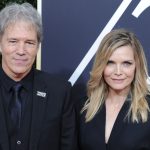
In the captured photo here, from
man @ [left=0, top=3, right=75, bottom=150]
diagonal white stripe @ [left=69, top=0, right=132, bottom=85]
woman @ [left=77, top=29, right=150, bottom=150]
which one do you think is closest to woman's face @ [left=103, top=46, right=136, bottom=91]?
woman @ [left=77, top=29, right=150, bottom=150]

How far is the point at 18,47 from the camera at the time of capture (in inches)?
100

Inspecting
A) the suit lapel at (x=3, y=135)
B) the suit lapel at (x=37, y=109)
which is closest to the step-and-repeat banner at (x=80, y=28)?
the suit lapel at (x=37, y=109)

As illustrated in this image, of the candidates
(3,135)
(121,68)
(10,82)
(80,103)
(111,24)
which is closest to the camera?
(3,135)

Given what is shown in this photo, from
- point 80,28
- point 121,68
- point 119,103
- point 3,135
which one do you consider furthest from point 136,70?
point 3,135

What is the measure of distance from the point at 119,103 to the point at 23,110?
64 centimetres

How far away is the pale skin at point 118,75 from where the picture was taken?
2689 mm

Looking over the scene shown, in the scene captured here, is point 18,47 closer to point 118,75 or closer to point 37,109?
point 37,109

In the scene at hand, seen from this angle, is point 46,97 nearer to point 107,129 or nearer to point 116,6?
point 107,129

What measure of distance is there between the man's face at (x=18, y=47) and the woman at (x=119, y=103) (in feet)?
1.53

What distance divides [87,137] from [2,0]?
2035mm

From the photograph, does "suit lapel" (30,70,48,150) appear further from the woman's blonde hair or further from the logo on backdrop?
the logo on backdrop

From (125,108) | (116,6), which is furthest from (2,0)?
(125,108)

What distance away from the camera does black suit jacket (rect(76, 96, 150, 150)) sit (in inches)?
103

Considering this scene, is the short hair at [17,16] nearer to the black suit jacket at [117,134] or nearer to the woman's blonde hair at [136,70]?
the woman's blonde hair at [136,70]
